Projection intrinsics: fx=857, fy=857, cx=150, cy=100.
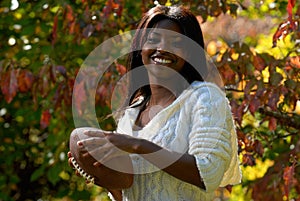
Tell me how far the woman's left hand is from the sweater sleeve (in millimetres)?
202

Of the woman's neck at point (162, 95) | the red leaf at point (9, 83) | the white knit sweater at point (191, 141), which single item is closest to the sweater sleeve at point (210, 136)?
the white knit sweater at point (191, 141)

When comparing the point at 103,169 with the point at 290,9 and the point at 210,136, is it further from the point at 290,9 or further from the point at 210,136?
the point at 290,9

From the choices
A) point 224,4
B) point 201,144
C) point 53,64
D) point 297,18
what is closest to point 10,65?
point 53,64

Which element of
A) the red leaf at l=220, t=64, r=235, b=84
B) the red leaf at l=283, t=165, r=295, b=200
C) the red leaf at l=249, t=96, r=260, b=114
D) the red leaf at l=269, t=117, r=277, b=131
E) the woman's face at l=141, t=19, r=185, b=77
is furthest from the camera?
the red leaf at l=269, t=117, r=277, b=131

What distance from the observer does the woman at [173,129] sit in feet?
8.20

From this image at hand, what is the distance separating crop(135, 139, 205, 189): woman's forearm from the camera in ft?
8.14

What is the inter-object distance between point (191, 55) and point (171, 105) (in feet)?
0.55

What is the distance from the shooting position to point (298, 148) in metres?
4.43

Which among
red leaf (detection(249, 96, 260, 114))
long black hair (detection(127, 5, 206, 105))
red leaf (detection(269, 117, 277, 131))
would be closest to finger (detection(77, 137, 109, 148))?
long black hair (detection(127, 5, 206, 105))

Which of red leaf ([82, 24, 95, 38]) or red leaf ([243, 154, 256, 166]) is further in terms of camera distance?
red leaf ([82, 24, 95, 38])

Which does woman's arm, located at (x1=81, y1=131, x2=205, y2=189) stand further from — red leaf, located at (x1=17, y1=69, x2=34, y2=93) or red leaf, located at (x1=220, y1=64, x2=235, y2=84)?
red leaf, located at (x1=17, y1=69, x2=34, y2=93)

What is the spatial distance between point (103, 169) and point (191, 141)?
0.90ft

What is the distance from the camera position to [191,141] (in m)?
2.56

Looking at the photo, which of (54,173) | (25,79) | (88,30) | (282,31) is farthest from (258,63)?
(54,173)
